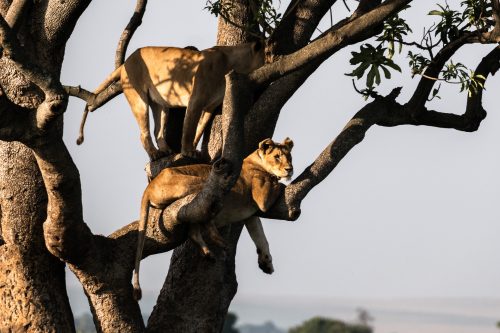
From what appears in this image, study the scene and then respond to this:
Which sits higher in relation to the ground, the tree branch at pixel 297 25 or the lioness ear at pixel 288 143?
the tree branch at pixel 297 25

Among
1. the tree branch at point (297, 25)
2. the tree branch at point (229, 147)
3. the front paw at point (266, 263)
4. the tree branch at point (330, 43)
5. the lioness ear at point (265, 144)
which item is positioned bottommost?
the front paw at point (266, 263)

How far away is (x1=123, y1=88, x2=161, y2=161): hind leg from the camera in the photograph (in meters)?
9.59

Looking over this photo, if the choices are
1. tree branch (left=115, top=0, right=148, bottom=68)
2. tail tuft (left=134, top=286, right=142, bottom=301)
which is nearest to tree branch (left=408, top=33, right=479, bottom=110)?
tail tuft (left=134, top=286, right=142, bottom=301)

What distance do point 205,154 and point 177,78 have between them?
83 cm

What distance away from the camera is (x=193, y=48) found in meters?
10.2

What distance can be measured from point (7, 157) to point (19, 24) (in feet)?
4.07

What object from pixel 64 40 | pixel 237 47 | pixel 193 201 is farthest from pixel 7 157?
pixel 237 47

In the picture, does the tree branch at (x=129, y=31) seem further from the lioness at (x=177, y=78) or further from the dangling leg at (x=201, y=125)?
the dangling leg at (x=201, y=125)

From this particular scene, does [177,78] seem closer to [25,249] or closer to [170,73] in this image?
[170,73]

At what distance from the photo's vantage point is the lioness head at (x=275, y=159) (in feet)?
29.2

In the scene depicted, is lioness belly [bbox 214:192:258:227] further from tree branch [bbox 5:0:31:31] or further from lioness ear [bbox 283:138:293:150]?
tree branch [bbox 5:0:31:31]

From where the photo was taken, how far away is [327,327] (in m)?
86.2

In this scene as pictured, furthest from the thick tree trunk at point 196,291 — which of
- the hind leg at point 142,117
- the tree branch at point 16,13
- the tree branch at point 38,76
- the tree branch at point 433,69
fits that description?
the tree branch at point 16,13

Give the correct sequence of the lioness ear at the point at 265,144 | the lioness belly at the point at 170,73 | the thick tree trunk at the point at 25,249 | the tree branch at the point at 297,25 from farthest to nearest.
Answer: the lioness belly at the point at 170,73 < the tree branch at the point at 297,25 < the lioness ear at the point at 265,144 < the thick tree trunk at the point at 25,249
